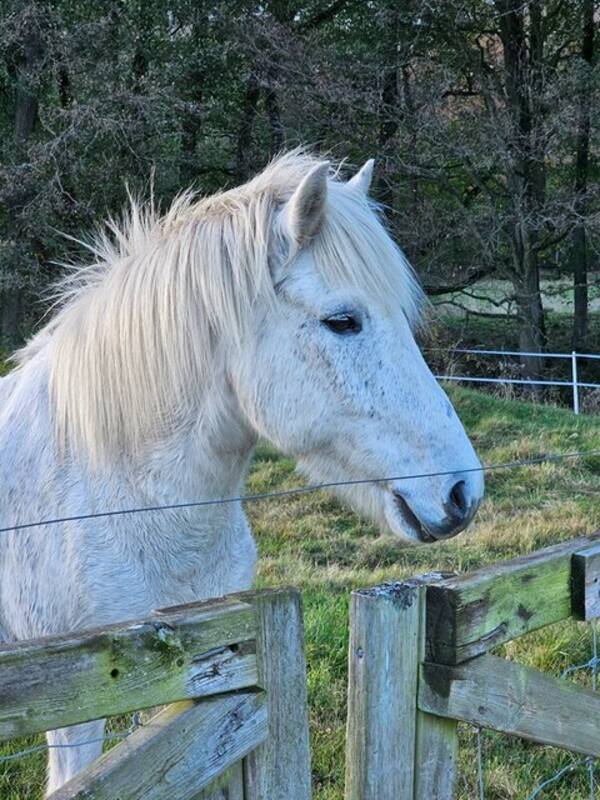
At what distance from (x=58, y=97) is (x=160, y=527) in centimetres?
1182

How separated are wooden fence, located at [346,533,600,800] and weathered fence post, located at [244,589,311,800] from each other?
0.43 ft

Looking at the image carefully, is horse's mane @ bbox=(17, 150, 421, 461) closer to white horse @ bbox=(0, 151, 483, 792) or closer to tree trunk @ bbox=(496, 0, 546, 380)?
white horse @ bbox=(0, 151, 483, 792)

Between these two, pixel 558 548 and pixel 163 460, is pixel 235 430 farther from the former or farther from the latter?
pixel 558 548

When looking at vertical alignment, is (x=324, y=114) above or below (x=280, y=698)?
above

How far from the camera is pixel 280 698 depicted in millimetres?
1414

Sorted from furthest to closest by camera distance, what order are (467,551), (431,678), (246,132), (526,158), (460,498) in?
(246,132), (526,158), (467,551), (460,498), (431,678)

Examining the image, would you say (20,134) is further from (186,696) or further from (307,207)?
(186,696)

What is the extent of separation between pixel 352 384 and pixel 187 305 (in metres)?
0.55

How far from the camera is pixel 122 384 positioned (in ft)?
7.61

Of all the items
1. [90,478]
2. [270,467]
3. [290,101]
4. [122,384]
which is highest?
[290,101]

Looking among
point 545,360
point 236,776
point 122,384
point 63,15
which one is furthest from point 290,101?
point 236,776

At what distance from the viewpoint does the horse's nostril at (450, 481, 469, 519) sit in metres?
2.05

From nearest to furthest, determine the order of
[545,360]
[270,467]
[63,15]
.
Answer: [270,467], [63,15], [545,360]

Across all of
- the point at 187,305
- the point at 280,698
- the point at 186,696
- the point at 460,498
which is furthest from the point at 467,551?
the point at 186,696
